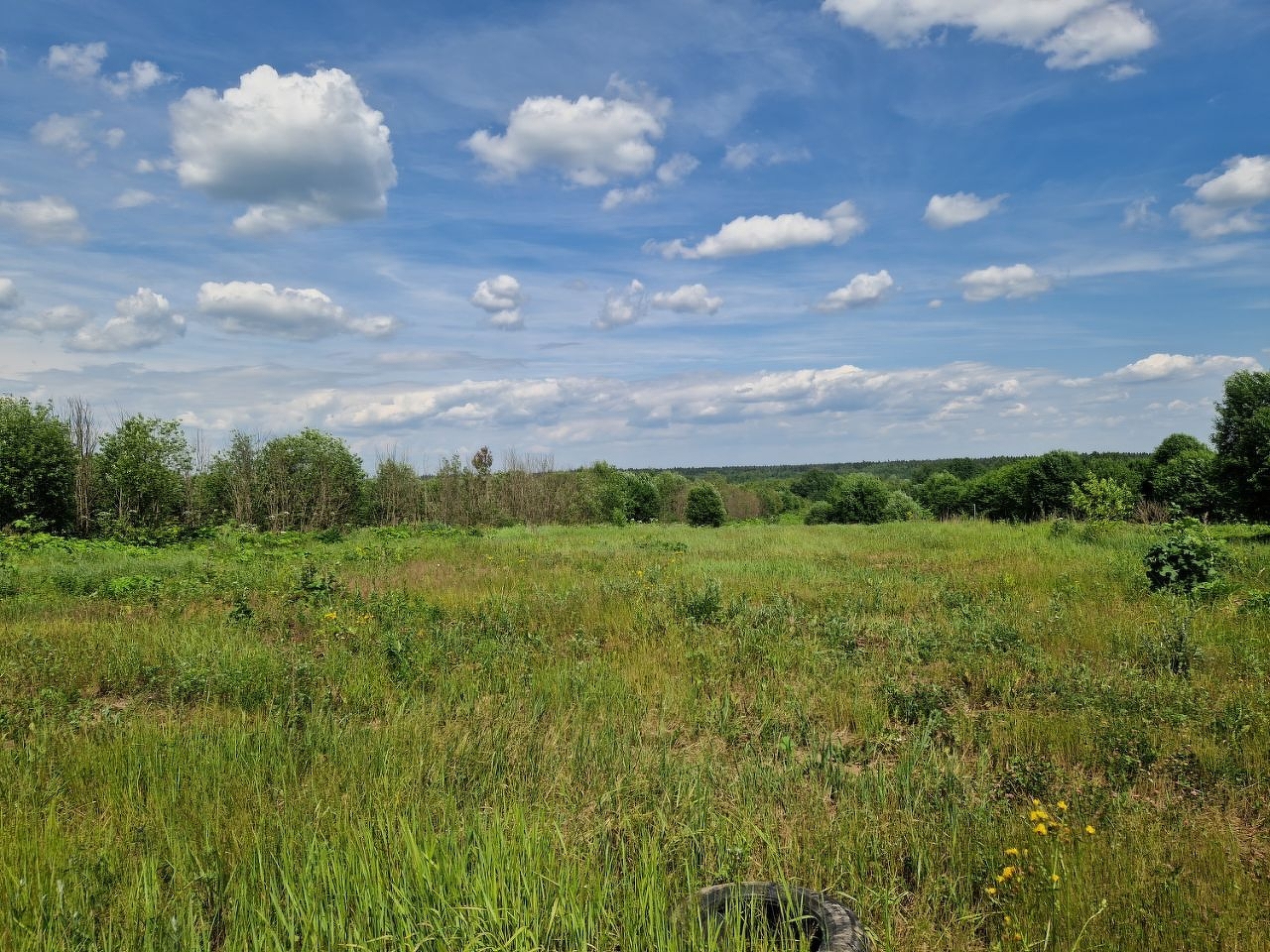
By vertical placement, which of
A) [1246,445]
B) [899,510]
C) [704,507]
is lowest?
[899,510]

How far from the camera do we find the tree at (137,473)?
29.7m

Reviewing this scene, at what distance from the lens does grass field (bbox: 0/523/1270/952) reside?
10.5 ft

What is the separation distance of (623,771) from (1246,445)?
2208cm

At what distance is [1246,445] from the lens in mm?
18312

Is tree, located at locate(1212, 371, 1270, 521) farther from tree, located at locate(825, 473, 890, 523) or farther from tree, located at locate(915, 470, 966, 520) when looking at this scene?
tree, located at locate(915, 470, 966, 520)

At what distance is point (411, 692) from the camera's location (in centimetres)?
651

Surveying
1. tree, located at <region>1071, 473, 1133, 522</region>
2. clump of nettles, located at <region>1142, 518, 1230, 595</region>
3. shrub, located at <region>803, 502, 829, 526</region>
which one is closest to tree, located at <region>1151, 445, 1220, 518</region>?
tree, located at <region>1071, 473, 1133, 522</region>

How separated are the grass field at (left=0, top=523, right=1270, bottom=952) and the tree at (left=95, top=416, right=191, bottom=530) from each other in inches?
909

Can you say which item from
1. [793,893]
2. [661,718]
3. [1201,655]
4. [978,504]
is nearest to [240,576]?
[661,718]

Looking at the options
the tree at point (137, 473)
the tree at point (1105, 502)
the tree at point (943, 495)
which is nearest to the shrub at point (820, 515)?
the tree at point (943, 495)

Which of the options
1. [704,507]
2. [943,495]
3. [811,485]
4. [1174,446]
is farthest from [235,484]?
[811,485]

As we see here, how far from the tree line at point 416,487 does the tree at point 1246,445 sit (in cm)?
4

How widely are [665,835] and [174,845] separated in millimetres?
2710

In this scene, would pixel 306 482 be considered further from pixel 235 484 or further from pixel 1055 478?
pixel 1055 478
